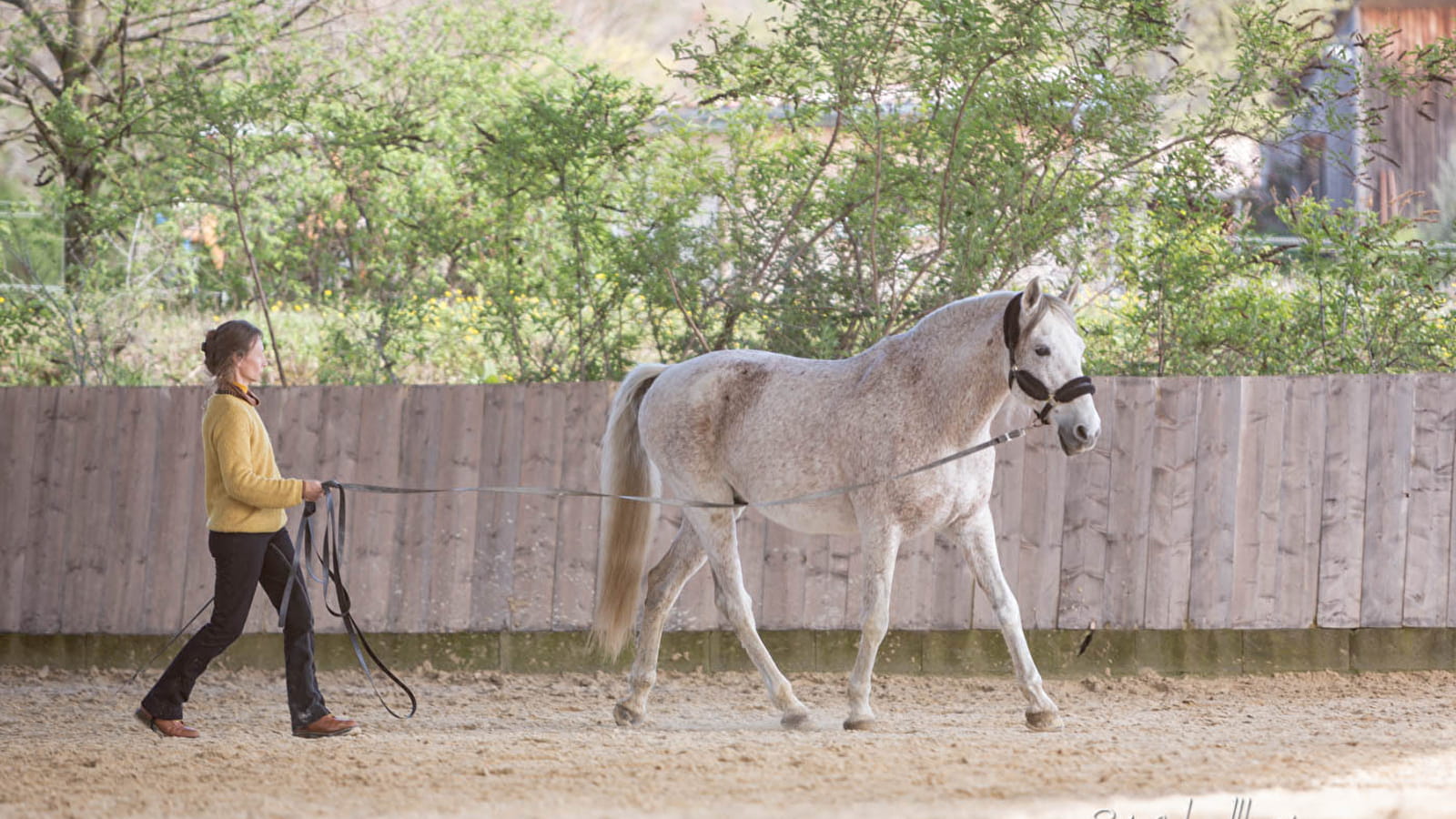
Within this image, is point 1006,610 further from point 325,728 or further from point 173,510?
point 173,510

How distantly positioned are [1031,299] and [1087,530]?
2.65m

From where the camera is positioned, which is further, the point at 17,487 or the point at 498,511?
the point at 17,487

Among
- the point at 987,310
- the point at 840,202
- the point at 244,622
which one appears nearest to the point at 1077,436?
the point at 987,310

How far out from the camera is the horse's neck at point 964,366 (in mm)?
5273

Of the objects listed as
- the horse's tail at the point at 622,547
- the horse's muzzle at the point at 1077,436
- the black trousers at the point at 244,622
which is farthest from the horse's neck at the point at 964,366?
the black trousers at the point at 244,622

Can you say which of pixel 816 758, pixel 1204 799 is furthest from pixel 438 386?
pixel 1204 799

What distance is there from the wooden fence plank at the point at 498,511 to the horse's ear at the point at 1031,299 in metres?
3.40

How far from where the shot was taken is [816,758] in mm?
4570

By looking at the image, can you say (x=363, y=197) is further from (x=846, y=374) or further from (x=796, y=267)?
(x=846, y=374)

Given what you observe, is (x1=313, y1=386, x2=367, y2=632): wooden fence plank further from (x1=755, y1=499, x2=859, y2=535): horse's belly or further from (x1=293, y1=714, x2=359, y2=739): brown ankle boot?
(x1=755, y1=499, x2=859, y2=535): horse's belly

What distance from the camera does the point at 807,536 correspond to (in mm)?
7391

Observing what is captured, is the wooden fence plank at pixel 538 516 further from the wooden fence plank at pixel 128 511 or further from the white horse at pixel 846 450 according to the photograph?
the wooden fence plank at pixel 128 511

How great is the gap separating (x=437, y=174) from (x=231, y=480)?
17.5 ft

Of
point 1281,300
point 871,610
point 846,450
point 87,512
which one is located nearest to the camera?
Result: point 871,610
